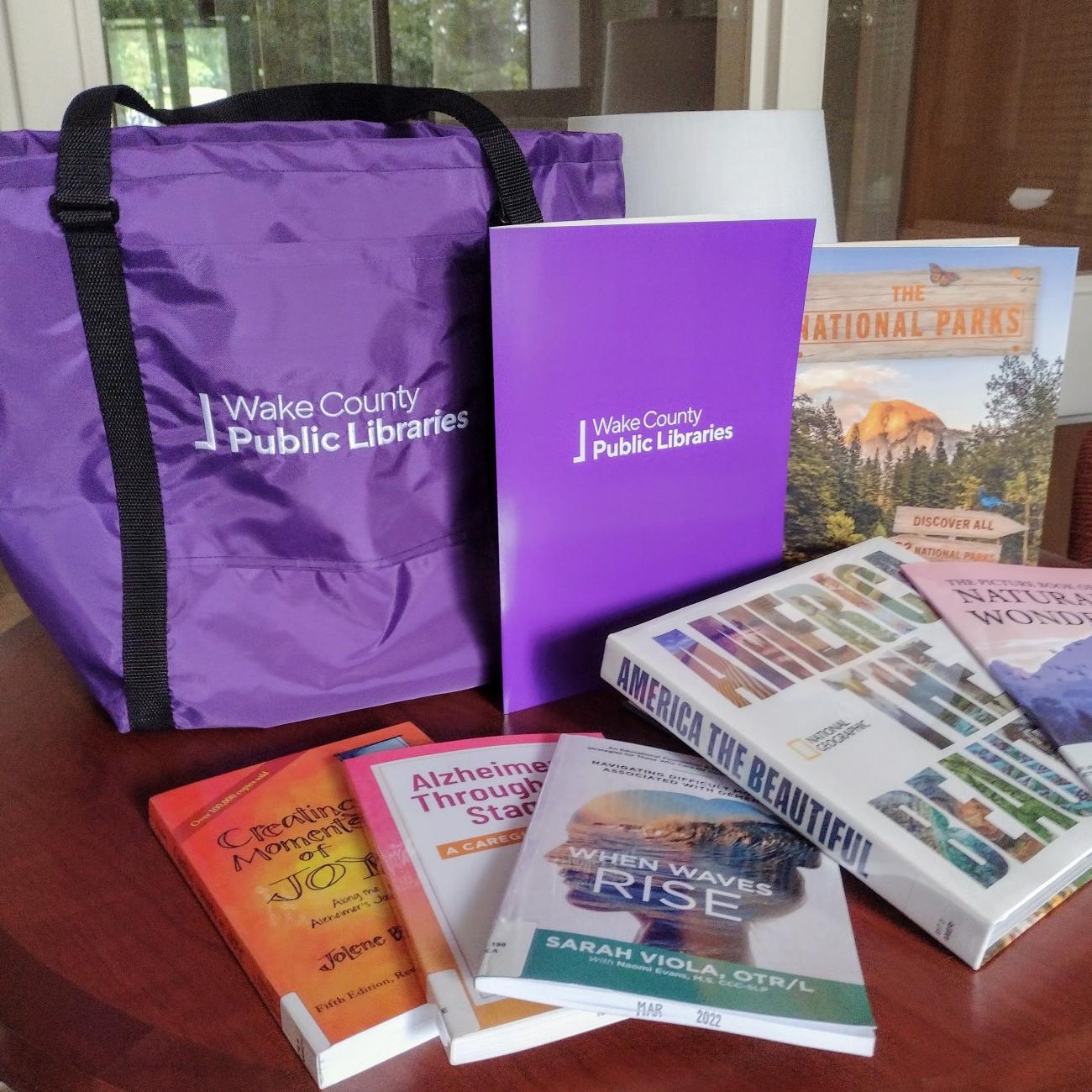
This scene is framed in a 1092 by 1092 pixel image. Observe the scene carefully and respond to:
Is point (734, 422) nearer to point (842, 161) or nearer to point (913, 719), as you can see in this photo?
point (913, 719)

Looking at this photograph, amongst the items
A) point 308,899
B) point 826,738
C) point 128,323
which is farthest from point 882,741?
point 128,323

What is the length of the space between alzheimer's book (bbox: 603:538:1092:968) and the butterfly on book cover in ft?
0.75

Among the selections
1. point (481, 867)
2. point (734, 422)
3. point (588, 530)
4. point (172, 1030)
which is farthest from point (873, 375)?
point (172, 1030)

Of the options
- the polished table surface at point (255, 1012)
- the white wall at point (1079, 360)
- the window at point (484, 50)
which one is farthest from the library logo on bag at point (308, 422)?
the white wall at point (1079, 360)

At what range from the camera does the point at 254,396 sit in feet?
1.89

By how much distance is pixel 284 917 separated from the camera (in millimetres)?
454

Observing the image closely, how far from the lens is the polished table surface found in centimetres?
40

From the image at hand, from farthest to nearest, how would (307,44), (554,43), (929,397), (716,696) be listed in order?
(554,43)
(307,44)
(929,397)
(716,696)

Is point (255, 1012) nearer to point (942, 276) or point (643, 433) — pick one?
point (643, 433)

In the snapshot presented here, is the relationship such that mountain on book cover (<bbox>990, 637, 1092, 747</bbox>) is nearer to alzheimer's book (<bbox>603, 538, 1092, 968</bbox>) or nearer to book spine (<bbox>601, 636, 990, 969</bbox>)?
alzheimer's book (<bbox>603, 538, 1092, 968</bbox>)

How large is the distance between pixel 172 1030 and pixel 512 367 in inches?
14.3

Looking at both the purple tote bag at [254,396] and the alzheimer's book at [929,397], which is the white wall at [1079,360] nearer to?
the alzheimer's book at [929,397]

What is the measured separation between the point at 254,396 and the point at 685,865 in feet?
1.11

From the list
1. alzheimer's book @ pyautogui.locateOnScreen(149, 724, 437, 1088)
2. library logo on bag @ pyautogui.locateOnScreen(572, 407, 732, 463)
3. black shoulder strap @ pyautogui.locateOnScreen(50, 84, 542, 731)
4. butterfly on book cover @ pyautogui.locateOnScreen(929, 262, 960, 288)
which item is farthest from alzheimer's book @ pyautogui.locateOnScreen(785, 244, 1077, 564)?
alzheimer's book @ pyautogui.locateOnScreen(149, 724, 437, 1088)
